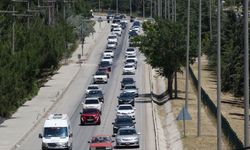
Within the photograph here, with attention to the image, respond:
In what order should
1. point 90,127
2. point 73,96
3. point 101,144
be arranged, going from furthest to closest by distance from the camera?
point 73,96 → point 90,127 → point 101,144

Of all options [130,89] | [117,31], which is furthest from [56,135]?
[117,31]

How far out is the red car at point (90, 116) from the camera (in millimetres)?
66938

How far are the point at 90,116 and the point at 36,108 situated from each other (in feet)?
37.8

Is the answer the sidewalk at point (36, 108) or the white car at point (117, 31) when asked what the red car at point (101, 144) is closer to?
A: the sidewalk at point (36, 108)

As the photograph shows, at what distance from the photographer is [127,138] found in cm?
5347

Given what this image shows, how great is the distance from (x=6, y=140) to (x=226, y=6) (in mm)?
130233

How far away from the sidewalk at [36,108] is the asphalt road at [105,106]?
0.60 m

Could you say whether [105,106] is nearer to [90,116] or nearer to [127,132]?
[90,116]

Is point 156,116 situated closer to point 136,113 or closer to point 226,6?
point 136,113

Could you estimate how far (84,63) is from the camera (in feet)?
399

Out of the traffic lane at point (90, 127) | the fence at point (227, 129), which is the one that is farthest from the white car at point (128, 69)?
the fence at point (227, 129)

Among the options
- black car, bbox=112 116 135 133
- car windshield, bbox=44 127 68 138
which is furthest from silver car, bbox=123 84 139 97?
car windshield, bbox=44 127 68 138

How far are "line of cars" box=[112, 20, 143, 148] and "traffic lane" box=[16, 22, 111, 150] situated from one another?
179 inches

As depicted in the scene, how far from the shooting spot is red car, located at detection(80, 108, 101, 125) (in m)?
66.9
